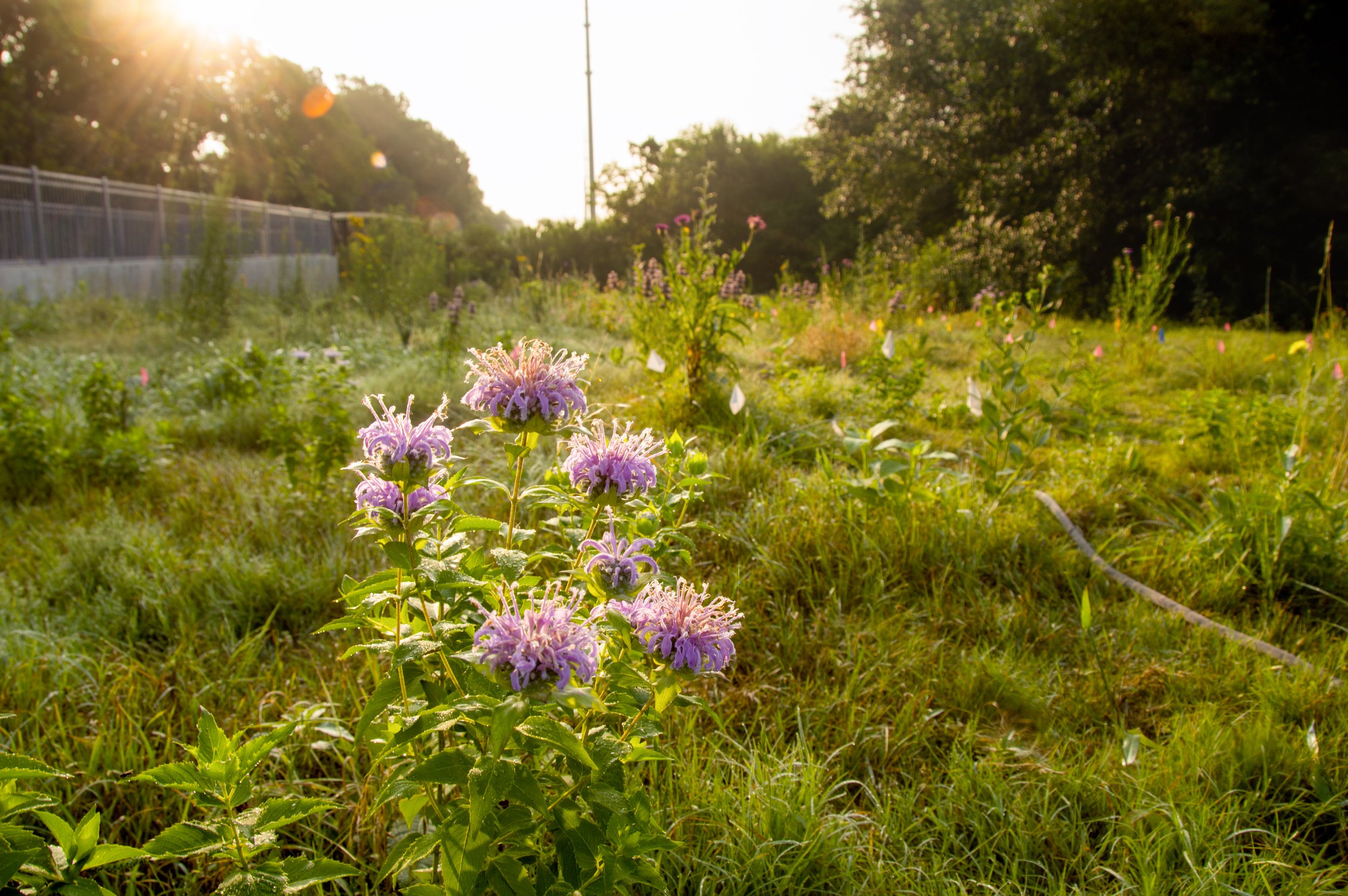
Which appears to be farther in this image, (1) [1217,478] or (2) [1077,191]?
(2) [1077,191]

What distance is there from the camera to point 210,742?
896 millimetres

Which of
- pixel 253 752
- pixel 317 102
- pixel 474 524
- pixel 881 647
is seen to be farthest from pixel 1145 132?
pixel 317 102

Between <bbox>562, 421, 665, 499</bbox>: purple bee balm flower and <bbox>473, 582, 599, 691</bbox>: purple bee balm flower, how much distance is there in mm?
194

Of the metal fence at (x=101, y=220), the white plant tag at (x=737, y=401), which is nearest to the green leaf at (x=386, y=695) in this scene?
the white plant tag at (x=737, y=401)

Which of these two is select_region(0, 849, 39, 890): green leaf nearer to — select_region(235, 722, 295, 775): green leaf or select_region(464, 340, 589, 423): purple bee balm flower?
select_region(235, 722, 295, 775): green leaf

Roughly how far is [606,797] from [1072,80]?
12.5m

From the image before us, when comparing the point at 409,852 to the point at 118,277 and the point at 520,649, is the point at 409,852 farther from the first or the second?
the point at 118,277

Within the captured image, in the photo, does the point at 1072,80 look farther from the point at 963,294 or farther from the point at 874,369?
the point at 874,369

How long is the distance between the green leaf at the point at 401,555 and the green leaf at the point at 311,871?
367 mm

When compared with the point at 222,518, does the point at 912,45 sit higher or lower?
higher

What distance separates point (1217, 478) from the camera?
2.99 metres

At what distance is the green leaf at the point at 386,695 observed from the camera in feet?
2.66

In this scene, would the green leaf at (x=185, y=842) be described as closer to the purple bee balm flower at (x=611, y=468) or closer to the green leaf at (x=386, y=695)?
the green leaf at (x=386, y=695)

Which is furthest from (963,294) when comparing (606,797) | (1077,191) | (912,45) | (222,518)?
(606,797)
